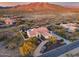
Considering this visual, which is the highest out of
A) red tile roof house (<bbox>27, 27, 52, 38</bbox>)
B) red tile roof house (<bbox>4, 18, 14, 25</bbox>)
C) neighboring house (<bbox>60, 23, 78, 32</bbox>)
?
red tile roof house (<bbox>4, 18, 14, 25</bbox>)

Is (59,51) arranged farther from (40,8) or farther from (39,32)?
(40,8)

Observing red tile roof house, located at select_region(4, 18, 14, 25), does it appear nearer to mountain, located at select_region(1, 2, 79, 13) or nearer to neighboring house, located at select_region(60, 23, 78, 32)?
mountain, located at select_region(1, 2, 79, 13)

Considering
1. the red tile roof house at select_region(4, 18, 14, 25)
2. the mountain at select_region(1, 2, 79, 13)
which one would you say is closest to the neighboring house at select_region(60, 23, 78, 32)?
the mountain at select_region(1, 2, 79, 13)

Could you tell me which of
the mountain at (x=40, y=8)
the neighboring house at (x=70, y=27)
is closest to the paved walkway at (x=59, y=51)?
the neighboring house at (x=70, y=27)

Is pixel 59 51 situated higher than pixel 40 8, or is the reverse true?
pixel 40 8

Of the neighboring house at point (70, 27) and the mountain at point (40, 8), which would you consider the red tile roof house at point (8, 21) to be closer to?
the mountain at point (40, 8)

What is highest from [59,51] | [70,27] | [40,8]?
[40,8]

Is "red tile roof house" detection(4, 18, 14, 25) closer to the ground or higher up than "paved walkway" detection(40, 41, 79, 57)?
higher up

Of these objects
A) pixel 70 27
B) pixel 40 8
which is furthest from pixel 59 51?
pixel 40 8

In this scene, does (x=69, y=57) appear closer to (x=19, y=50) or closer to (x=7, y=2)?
(x=19, y=50)

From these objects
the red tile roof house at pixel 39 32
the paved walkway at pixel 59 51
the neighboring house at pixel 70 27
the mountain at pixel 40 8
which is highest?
the mountain at pixel 40 8

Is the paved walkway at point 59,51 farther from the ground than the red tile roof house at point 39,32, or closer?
closer
